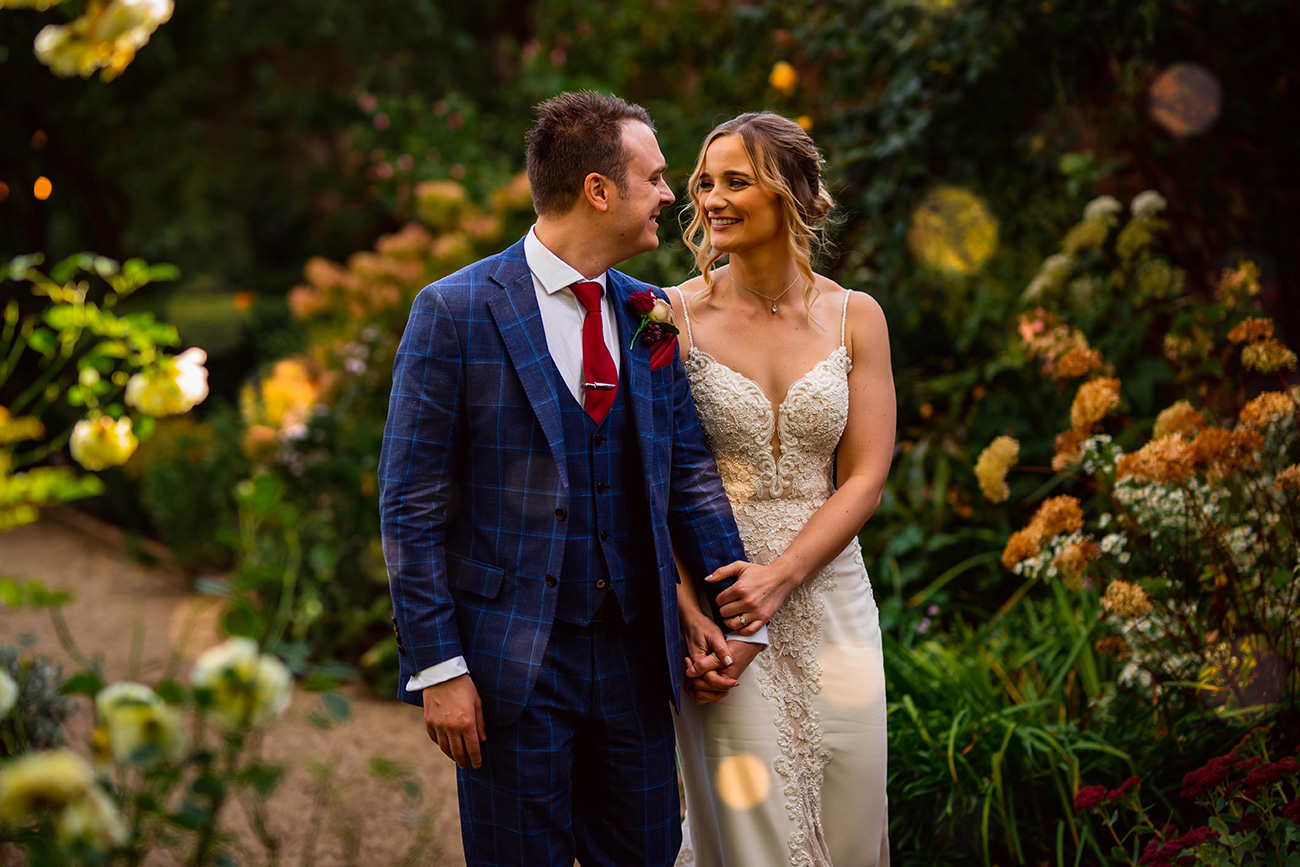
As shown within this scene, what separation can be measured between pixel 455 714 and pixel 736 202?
1.26 m

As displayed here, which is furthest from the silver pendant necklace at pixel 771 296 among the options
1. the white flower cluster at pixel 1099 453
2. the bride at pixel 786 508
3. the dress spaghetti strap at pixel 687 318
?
the white flower cluster at pixel 1099 453

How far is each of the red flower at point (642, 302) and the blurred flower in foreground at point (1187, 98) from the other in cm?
321

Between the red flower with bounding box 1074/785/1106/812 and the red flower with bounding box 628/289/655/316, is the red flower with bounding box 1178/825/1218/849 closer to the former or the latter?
the red flower with bounding box 1074/785/1106/812

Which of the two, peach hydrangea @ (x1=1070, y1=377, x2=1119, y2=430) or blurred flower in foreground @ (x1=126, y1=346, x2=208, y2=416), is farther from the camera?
peach hydrangea @ (x1=1070, y1=377, x2=1119, y2=430)

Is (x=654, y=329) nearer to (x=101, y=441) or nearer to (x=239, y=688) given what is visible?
(x=239, y=688)

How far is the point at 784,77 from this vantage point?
5418 millimetres

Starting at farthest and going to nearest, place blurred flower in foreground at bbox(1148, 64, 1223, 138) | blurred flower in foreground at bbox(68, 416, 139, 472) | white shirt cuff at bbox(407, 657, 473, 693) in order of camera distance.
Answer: blurred flower in foreground at bbox(1148, 64, 1223, 138), blurred flower in foreground at bbox(68, 416, 139, 472), white shirt cuff at bbox(407, 657, 473, 693)

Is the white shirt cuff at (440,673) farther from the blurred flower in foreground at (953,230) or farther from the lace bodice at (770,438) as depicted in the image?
the blurred flower in foreground at (953,230)

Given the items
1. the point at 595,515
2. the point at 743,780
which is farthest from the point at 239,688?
the point at 743,780

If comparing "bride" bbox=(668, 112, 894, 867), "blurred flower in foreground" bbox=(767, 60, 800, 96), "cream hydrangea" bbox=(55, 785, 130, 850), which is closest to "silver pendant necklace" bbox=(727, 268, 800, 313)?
"bride" bbox=(668, 112, 894, 867)

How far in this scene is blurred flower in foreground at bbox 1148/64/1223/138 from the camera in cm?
411

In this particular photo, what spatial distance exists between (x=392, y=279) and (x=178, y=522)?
2.31 meters

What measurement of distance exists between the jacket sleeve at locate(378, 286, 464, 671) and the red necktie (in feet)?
0.82

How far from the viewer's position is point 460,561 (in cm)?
194
